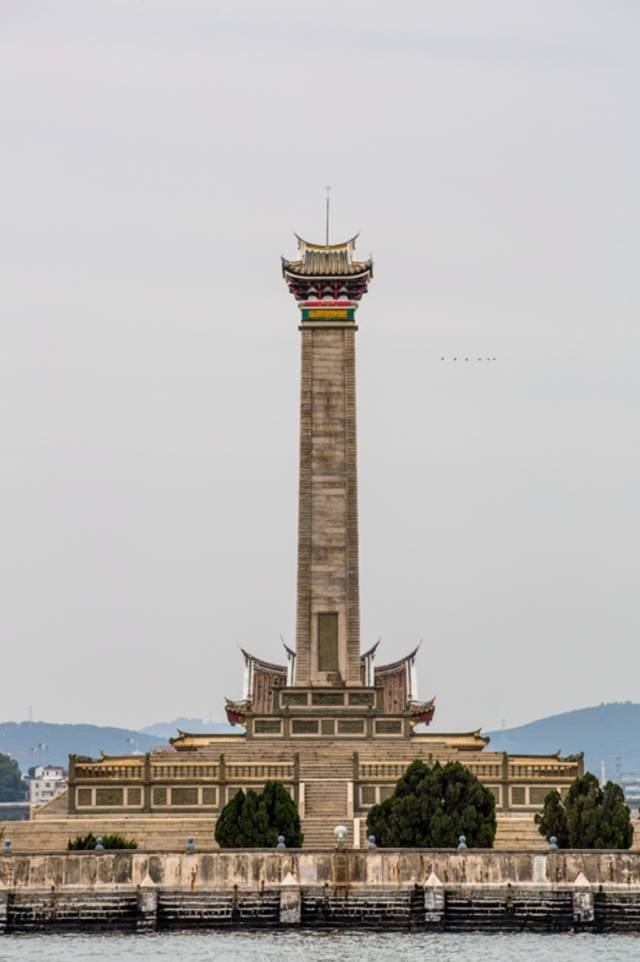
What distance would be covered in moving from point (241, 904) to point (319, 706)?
31669mm

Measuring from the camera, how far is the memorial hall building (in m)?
102

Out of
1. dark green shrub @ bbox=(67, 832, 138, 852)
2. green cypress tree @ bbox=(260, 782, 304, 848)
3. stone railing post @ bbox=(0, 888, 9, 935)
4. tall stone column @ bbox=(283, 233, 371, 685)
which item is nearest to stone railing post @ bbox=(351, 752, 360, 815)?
green cypress tree @ bbox=(260, 782, 304, 848)

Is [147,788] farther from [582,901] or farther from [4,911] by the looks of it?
[582,901]

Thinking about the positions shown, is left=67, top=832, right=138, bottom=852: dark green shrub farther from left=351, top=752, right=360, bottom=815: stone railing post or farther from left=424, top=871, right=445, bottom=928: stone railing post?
left=351, top=752, right=360, bottom=815: stone railing post

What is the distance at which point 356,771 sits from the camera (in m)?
102

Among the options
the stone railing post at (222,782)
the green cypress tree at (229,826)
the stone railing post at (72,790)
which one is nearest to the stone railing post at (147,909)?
the green cypress tree at (229,826)

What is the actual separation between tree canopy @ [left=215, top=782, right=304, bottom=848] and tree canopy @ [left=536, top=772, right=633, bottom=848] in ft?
27.5

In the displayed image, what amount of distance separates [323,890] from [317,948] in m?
4.30

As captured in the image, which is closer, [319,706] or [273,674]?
[319,706]

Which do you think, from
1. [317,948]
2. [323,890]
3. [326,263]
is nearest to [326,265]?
[326,263]

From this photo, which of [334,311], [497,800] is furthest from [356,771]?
[334,311]

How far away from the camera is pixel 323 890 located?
7844cm

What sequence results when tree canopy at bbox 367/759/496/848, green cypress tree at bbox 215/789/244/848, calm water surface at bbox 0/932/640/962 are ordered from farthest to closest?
green cypress tree at bbox 215/789/244/848, tree canopy at bbox 367/759/496/848, calm water surface at bbox 0/932/640/962

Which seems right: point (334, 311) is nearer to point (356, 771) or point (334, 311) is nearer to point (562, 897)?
point (356, 771)
